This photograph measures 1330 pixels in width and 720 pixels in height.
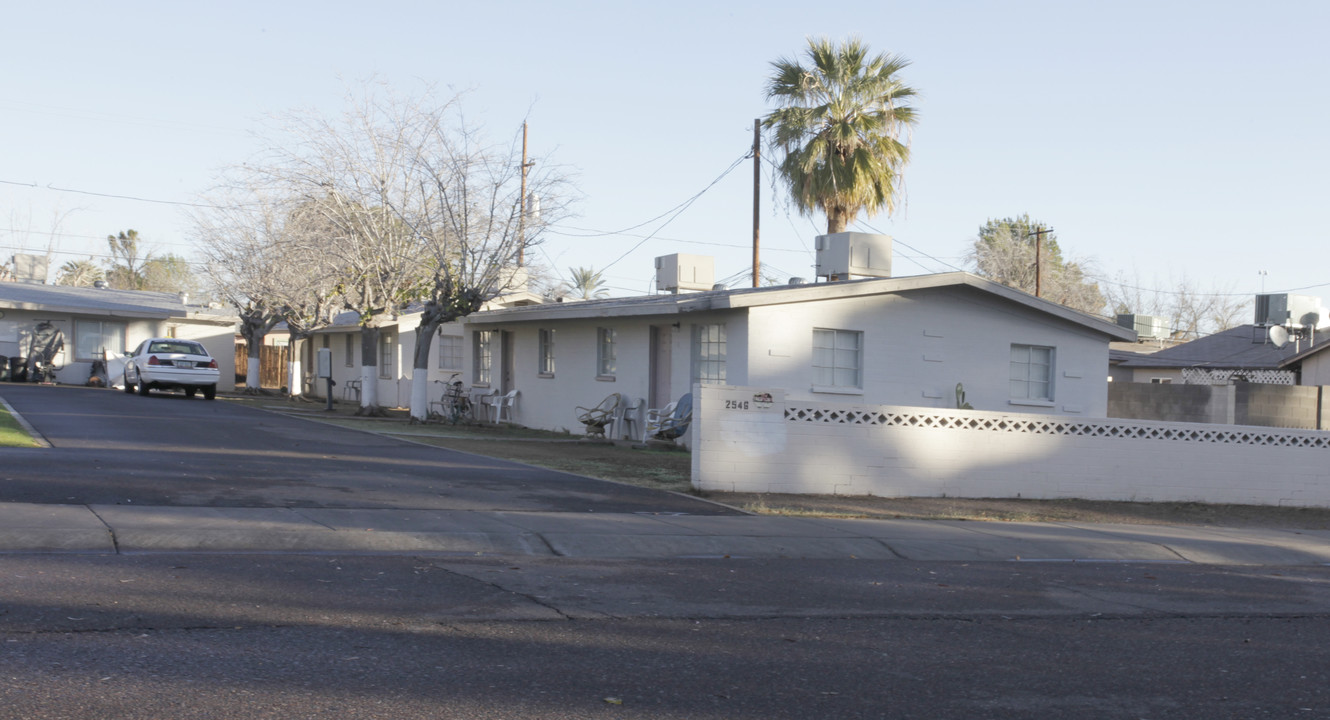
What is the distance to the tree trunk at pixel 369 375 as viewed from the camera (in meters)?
26.9

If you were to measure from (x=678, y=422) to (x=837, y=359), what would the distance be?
2.94 meters

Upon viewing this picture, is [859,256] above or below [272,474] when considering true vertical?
above

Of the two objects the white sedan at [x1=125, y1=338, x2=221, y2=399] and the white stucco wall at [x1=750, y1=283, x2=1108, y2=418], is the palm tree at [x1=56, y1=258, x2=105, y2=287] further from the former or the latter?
the white stucco wall at [x1=750, y1=283, x2=1108, y2=418]

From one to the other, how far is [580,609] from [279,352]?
136 ft

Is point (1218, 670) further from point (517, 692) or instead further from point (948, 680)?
point (517, 692)

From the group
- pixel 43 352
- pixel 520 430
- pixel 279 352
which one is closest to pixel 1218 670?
pixel 520 430

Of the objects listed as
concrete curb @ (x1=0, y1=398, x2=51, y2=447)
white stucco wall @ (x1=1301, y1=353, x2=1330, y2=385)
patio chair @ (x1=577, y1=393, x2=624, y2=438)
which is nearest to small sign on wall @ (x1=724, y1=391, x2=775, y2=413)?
patio chair @ (x1=577, y1=393, x2=624, y2=438)

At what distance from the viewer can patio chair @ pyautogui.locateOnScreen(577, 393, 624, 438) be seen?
21.7 metres

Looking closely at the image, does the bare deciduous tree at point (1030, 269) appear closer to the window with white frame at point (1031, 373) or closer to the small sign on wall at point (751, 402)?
the window with white frame at point (1031, 373)

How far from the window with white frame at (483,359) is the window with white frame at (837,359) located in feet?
34.8

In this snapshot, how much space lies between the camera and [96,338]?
36812 millimetres

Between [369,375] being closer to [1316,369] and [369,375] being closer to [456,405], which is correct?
[456,405]

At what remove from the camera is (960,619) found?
768 cm

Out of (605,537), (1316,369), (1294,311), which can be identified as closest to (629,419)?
(605,537)
